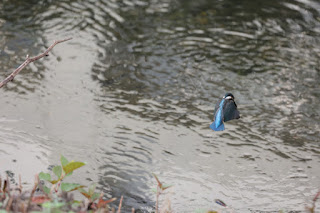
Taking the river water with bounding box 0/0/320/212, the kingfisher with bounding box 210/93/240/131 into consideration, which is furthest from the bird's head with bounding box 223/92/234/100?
the river water with bounding box 0/0/320/212

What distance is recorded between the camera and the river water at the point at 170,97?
286cm

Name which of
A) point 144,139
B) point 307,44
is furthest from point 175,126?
point 307,44

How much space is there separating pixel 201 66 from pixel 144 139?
1.17m

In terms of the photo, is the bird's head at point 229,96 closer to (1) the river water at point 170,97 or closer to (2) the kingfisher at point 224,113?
(2) the kingfisher at point 224,113

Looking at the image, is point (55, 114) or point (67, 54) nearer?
point (55, 114)

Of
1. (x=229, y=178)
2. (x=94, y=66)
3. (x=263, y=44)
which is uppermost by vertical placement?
(x=263, y=44)

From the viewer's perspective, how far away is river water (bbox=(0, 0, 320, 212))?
9.39 feet

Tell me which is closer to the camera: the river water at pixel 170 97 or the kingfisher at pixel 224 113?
the kingfisher at pixel 224 113

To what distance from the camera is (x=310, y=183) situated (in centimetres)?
293

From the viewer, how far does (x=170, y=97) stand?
380 centimetres

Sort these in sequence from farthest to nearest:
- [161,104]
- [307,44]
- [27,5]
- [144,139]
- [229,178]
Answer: [27,5] → [307,44] → [161,104] → [144,139] → [229,178]

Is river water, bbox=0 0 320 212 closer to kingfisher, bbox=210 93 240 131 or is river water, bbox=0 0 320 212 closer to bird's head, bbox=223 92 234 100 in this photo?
kingfisher, bbox=210 93 240 131

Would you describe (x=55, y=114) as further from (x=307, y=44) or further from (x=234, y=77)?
(x=307, y=44)

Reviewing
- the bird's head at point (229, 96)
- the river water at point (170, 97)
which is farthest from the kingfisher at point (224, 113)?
the river water at point (170, 97)
